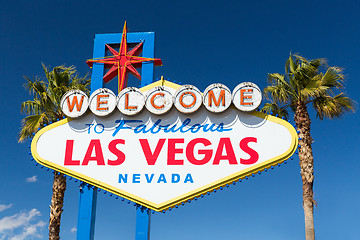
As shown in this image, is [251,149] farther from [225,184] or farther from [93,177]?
[93,177]

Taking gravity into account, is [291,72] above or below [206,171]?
above

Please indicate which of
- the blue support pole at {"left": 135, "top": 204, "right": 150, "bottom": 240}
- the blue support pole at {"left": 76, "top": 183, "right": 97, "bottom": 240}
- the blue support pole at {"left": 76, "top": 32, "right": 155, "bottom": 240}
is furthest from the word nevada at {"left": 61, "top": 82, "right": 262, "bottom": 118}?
the blue support pole at {"left": 135, "top": 204, "right": 150, "bottom": 240}

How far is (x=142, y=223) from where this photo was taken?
13461mm

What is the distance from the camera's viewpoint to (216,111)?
13.4 metres

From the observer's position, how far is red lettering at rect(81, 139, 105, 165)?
45.1 ft

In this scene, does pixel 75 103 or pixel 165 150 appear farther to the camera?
pixel 75 103

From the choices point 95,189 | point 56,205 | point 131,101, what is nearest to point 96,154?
point 95,189

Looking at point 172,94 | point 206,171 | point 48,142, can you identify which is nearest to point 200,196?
point 206,171

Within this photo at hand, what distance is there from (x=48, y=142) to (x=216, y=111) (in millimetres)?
5135

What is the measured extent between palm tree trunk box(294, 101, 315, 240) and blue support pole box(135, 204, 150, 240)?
577 cm

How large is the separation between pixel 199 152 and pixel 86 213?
155 inches

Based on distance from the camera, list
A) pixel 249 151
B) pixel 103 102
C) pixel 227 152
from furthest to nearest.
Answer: pixel 103 102, pixel 227 152, pixel 249 151

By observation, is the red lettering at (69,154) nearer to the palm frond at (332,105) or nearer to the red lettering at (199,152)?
the red lettering at (199,152)

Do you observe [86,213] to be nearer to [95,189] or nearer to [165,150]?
[95,189]
